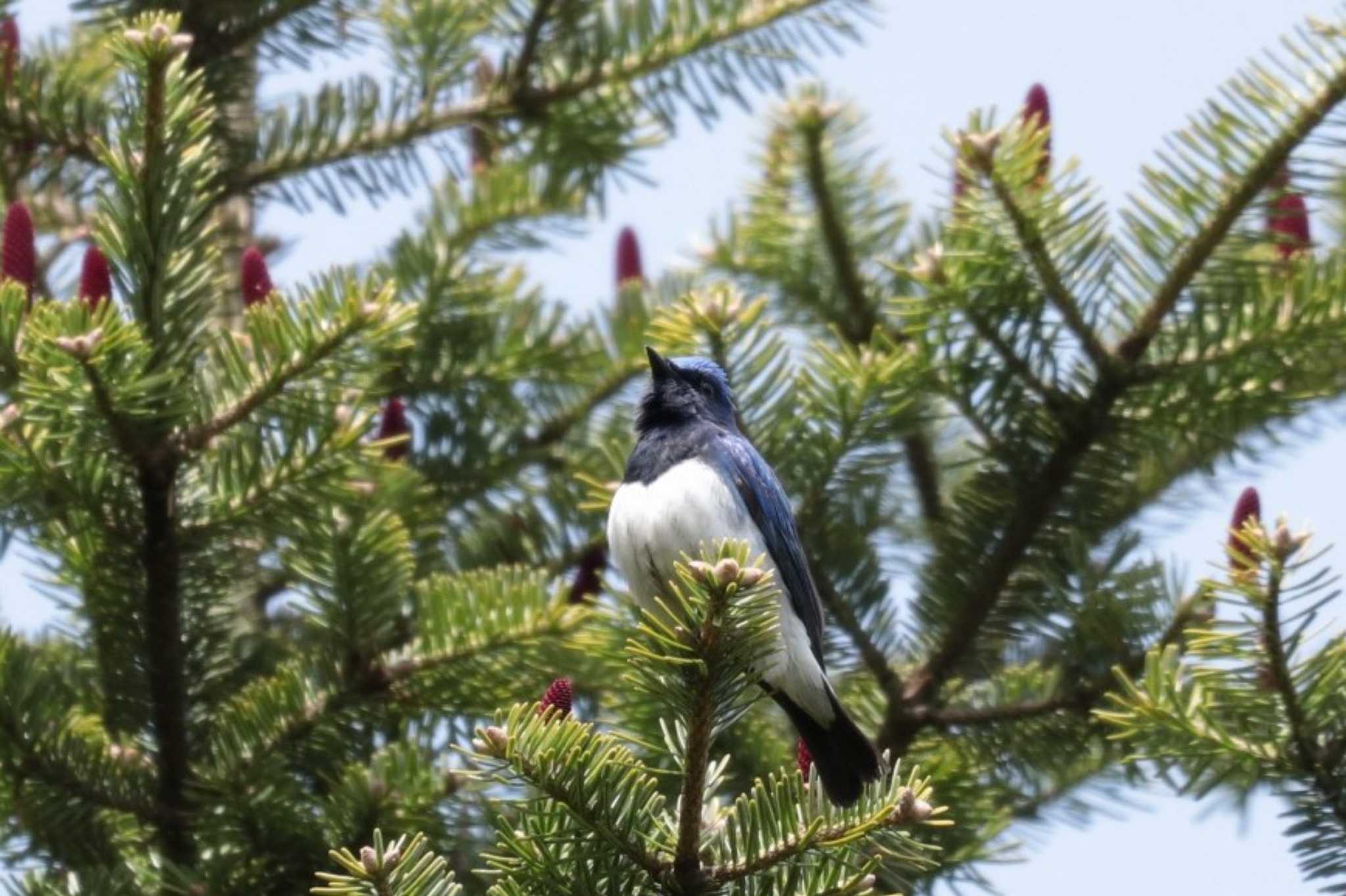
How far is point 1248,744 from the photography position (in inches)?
97.8

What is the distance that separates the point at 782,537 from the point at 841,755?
50cm

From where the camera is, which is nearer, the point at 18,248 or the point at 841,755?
the point at 841,755

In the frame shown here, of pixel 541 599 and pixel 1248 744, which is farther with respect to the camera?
pixel 541 599

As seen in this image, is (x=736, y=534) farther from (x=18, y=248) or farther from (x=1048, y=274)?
(x=18, y=248)

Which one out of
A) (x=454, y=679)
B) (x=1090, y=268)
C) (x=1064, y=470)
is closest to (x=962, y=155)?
(x=1090, y=268)

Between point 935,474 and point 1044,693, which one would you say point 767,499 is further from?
point 935,474

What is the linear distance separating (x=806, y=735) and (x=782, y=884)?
2.99 feet

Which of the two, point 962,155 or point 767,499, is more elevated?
point 962,155

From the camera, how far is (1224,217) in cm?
305

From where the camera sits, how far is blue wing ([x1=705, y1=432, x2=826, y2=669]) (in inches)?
132

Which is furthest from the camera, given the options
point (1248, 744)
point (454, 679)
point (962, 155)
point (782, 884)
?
point (454, 679)

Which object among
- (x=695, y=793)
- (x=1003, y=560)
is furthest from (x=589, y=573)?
(x=695, y=793)

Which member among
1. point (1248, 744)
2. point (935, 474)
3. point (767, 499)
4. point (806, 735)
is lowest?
point (1248, 744)

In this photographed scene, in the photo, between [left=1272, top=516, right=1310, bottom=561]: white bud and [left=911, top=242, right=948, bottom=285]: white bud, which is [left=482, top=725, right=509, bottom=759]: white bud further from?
[left=911, top=242, right=948, bottom=285]: white bud
